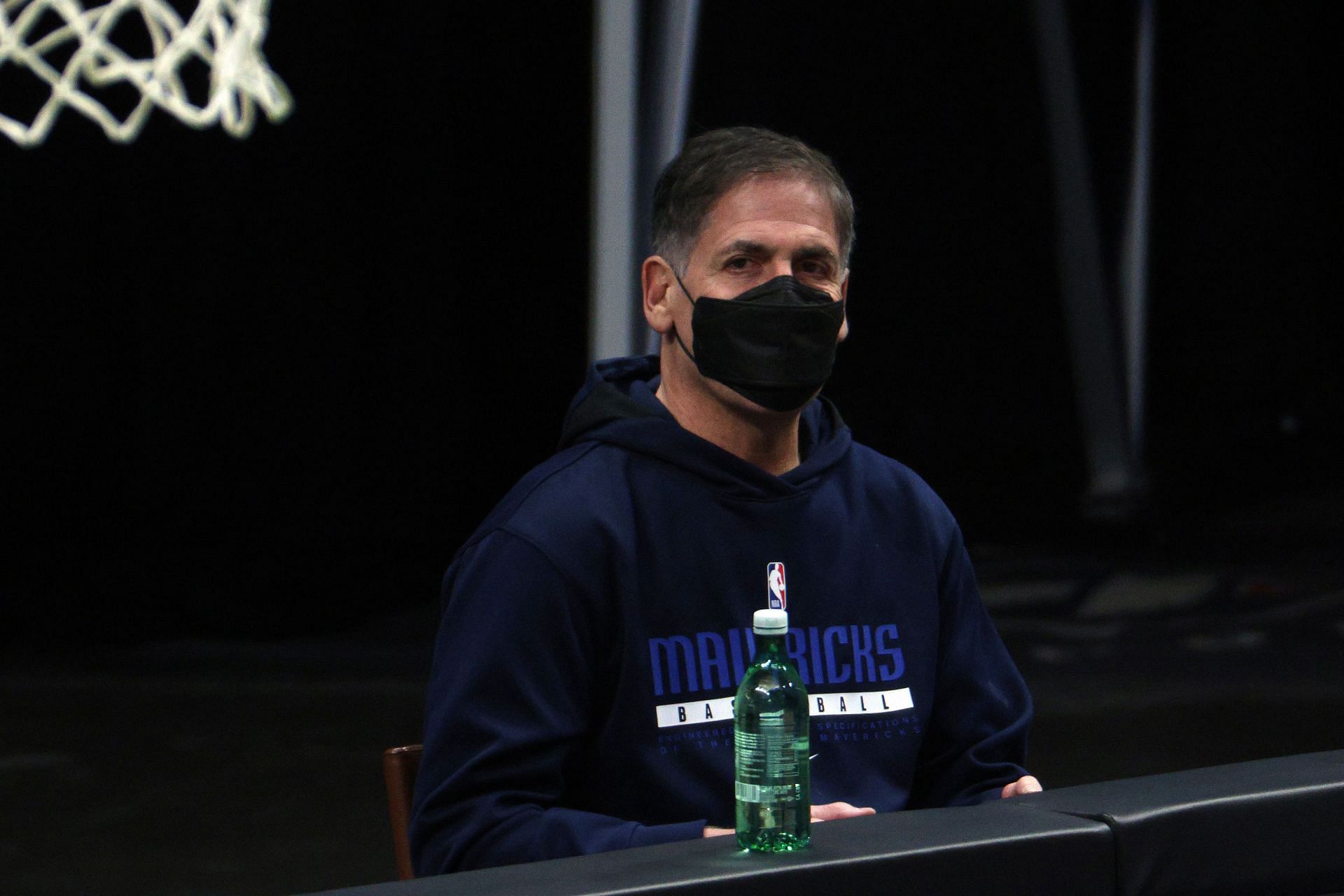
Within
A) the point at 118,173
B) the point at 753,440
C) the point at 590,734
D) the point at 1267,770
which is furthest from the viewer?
the point at 118,173

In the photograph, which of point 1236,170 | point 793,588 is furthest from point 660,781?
point 1236,170

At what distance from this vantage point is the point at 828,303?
1742mm

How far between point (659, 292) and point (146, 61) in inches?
194

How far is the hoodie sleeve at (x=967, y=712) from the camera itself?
1749 mm

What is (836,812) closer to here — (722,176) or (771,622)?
(771,622)

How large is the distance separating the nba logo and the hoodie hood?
101mm

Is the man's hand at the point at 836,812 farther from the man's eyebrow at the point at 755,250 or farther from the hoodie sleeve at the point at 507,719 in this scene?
the man's eyebrow at the point at 755,250

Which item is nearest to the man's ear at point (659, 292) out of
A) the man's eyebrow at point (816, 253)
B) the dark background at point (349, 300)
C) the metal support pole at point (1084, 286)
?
the man's eyebrow at point (816, 253)

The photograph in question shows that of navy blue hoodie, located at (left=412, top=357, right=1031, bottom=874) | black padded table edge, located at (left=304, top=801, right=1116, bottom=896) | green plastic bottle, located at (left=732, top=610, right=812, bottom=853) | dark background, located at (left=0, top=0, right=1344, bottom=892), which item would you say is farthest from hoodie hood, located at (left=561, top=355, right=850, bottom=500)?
dark background, located at (left=0, top=0, right=1344, bottom=892)

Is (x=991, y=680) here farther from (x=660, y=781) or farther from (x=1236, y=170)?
(x=1236, y=170)

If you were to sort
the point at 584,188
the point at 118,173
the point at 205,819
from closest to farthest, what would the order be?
the point at 205,819, the point at 118,173, the point at 584,188

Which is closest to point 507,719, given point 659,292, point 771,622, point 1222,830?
point 771,622

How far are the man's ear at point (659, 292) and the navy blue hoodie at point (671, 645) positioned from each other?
0.23ft

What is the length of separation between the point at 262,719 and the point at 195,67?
8.22ft
